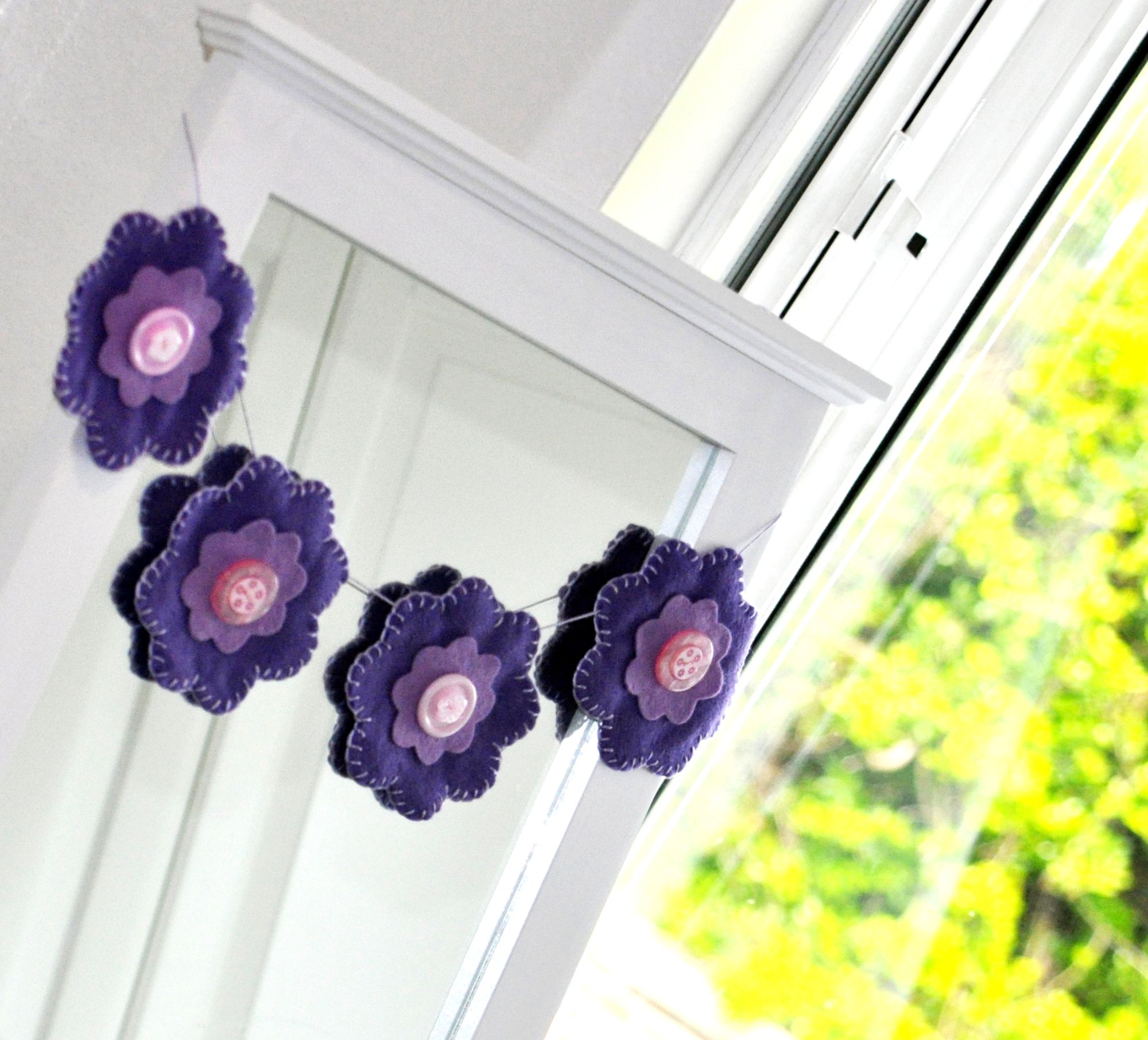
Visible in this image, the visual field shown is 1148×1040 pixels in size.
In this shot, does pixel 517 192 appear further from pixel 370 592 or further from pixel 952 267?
pixel 952 267

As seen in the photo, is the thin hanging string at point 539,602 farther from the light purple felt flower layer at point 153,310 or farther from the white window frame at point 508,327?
the light purple felt flower layer at point 153,310

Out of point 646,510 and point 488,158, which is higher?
point 488,158

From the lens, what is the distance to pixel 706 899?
106 cm

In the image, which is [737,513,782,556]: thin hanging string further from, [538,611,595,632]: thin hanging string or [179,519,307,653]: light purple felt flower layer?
[179,519,307,653]: light purple felt flower layer

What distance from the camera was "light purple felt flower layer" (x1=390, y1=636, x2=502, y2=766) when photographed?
62 centimetres

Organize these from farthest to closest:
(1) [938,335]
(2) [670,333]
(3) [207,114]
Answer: (1) [938,335]
(2) [670,333]
(3) [207,114]

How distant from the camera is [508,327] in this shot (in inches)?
24.7

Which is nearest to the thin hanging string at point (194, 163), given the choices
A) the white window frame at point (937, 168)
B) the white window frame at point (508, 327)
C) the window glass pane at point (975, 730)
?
the white window frame at point (508, 327)

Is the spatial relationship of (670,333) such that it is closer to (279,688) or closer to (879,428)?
(279,688)

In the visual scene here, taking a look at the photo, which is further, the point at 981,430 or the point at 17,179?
A: the point at 981,430

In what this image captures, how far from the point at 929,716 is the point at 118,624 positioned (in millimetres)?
686

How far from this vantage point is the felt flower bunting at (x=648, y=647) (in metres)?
0.66

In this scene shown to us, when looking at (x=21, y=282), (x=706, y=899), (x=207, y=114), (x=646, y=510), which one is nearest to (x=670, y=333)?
(x=646, y=510)

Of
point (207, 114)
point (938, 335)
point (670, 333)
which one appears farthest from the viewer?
point (938, 335)
